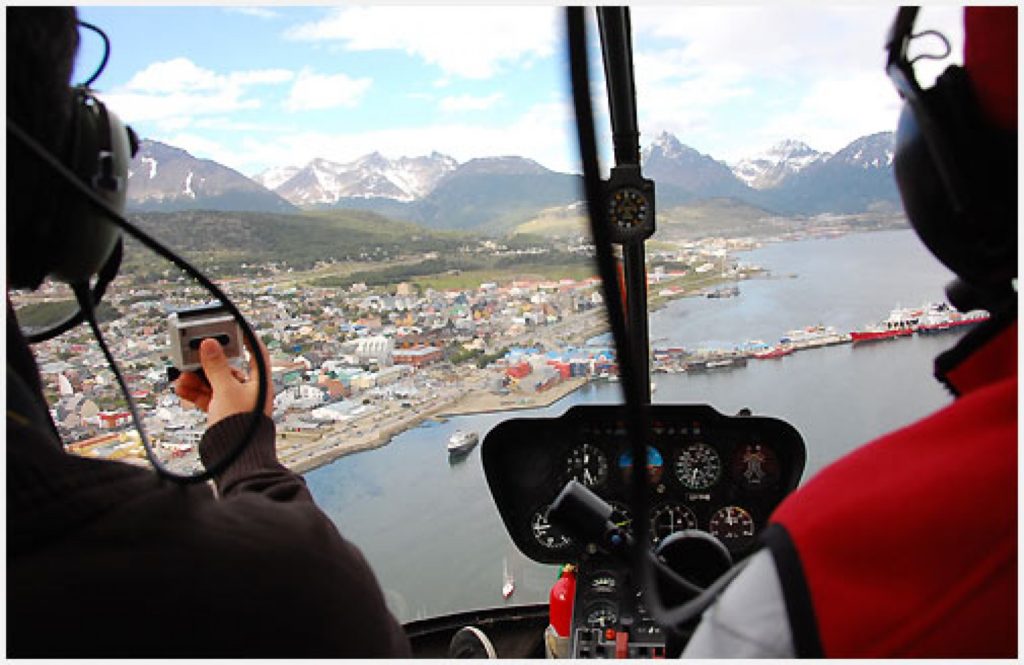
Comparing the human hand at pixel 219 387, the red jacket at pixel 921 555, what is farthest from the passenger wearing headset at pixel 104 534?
the red jacket at pixel 921 555

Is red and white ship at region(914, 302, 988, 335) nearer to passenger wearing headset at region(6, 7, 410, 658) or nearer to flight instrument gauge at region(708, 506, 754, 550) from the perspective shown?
flight instrument gauge at region(708, 506, 754, 550)

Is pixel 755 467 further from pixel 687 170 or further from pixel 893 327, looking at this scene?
pixel 687 170

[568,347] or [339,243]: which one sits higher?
[339,243]

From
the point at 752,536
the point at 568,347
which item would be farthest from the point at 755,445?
the point at 568,347

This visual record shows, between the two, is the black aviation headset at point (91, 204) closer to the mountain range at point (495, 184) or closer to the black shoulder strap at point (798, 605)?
the black shoulder strap at point (798, 605)

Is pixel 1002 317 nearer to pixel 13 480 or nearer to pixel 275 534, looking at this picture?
pixel 275 534

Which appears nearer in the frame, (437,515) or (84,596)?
(84,596)
